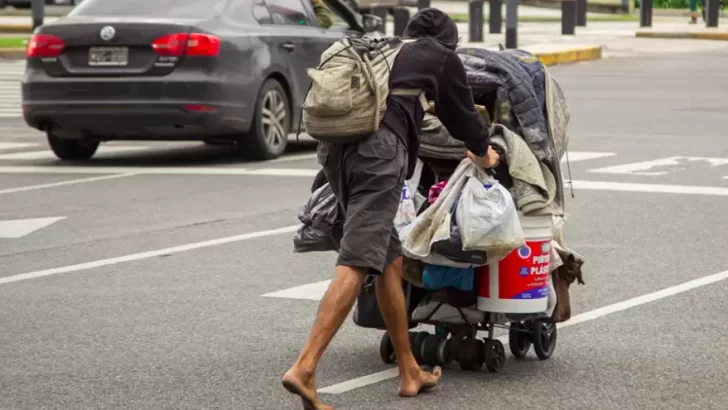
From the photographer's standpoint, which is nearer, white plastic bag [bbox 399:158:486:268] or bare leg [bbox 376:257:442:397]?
bare leg [bbox 376:257:442:397]

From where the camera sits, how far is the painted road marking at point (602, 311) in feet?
21.7

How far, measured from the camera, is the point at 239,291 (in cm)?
875

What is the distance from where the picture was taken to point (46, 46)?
563 inches

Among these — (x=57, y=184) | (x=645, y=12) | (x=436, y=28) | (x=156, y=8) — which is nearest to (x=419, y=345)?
(x=436, y=28)

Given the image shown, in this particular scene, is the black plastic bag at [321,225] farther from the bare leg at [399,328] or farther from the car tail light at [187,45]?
the car tail light at [187,45]

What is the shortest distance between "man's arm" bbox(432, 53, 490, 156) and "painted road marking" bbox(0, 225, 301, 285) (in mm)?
3559

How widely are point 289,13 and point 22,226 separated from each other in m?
4.98

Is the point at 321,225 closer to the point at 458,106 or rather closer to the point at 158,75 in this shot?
the point at 458,106

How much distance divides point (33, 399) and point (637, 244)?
478 cm

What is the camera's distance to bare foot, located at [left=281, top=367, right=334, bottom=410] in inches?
232

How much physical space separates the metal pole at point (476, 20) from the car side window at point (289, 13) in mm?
16645

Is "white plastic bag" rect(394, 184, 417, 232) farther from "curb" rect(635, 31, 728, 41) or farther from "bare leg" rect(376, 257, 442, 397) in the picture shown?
"curb" rect(635, 31, 728, 41)

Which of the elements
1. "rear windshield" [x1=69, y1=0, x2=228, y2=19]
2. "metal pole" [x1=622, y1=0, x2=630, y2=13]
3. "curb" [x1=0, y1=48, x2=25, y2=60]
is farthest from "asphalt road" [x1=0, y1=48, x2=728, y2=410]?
"metal pole" [x1=622, y1=0, x2=630, y2=13]

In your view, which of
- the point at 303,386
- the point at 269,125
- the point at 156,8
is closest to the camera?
the point at 303,386
